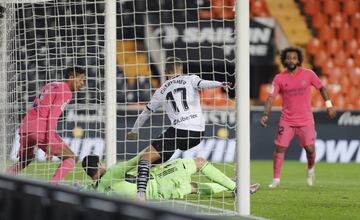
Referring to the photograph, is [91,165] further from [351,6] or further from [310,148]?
[351,6]

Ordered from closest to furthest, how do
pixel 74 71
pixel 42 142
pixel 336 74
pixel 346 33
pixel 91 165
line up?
pixel 91 165
pixel 74 71
pixel 42 142
pixel 336 74
pixel 346 33

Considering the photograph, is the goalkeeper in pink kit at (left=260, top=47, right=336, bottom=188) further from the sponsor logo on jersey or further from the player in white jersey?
the sponsor logo on jersey

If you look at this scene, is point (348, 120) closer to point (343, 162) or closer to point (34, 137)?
point (343, 162)

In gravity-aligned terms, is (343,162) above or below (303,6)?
below

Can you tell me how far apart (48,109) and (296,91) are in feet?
11.8

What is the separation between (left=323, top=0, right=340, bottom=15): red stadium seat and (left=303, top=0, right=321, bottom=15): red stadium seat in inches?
7.0

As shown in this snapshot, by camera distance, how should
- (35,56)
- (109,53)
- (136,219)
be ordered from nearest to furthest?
(136,219) < (109,53) < (35,56)

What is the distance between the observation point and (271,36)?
997 inches

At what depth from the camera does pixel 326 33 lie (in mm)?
27250

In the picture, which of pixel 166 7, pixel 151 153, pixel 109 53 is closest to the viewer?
pixel 151 153

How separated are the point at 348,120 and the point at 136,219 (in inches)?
674

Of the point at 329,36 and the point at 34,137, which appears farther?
the point at 329,36

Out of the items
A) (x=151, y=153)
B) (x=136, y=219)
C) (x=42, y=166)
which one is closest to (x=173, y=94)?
(x=151, y=153)

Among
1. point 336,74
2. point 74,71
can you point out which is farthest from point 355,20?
point 74,71
